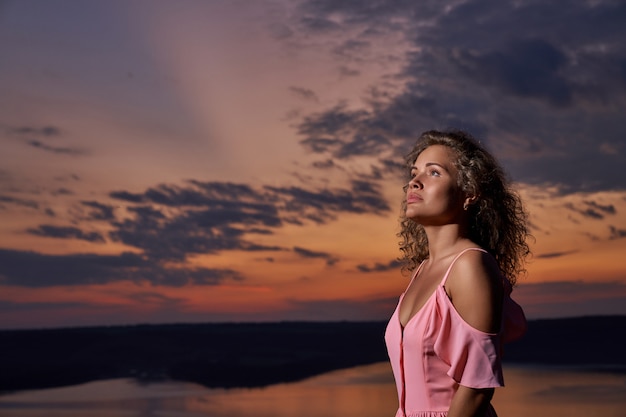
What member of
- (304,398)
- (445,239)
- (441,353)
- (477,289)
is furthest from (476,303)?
(304,398)

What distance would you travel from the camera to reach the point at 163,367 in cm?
1917

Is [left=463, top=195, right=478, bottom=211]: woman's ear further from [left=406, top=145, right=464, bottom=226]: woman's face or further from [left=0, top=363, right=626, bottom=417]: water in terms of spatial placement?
[left=0, top=363, right=626, bottom=417]: water

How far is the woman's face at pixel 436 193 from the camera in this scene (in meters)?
2.61

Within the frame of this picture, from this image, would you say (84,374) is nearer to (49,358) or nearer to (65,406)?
(49,358)

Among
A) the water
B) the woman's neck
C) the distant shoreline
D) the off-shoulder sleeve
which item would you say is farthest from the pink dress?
the distant shoreline

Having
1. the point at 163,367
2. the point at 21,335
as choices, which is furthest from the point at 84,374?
the point at 21,335

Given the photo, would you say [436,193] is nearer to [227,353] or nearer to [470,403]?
[470,403]

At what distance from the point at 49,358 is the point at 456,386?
19.8m

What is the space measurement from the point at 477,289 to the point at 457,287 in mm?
63

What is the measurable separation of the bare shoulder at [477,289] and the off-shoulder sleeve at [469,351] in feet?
0.07

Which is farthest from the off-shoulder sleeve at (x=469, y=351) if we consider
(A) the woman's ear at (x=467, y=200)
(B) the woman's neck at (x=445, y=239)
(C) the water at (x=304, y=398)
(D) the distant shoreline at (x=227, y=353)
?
(D) the distant shoreline at (x=227, y=353)

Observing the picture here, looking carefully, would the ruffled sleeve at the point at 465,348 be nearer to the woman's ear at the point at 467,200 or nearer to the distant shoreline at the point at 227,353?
the woman's ear at the point at 467,200

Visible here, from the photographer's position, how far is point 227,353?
70.6 feet

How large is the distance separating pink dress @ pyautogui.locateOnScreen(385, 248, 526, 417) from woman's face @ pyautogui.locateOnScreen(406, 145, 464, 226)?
20 centimetres
